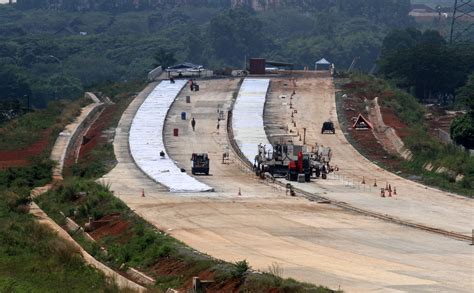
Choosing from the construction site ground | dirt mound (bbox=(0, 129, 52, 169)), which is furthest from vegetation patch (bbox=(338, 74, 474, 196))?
dirt mound (bbox=(0, 129, 52, 169))

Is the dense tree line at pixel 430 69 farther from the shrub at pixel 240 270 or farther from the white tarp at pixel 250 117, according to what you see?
the shrub at pixel 240 270

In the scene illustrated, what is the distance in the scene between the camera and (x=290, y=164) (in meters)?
74.8

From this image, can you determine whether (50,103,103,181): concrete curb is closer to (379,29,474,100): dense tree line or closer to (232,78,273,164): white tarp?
(232,78,273,164): white tarp

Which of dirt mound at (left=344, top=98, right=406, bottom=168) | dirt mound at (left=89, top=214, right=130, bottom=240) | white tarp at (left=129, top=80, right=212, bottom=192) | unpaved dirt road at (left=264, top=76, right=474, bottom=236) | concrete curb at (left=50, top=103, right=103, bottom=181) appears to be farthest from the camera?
dirt mound at (left=344, top=98, right=406, bottom=168)

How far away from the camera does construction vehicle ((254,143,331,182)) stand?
74562 mm

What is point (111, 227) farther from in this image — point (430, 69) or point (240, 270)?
point (430, 69)

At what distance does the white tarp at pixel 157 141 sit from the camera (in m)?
71.8

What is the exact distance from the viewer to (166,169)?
7844 centimetres

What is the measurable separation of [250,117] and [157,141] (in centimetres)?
1397

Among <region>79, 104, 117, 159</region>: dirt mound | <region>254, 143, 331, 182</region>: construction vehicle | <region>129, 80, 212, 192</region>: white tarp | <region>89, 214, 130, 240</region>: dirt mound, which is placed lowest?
<region>79, 104, 117, 159</region>: dirt mound

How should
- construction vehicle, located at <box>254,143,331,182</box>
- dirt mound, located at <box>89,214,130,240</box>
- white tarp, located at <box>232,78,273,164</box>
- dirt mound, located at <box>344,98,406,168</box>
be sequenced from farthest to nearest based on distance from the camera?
white tarp, located at <box>232,78,273,164</box> < dirt mound, located at <box>344,98,406,168</box> < construction vehicle, located at <box>254,143,331,182</box> < dirt mound, located at <box>89,214,130,240</box>

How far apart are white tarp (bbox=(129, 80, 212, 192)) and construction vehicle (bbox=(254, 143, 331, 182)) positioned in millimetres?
4531

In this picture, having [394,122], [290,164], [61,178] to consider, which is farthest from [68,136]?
[290,164]

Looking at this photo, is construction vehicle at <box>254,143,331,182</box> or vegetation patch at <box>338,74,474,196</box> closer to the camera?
vegetation patch at <box>338,74,474,196</box>
